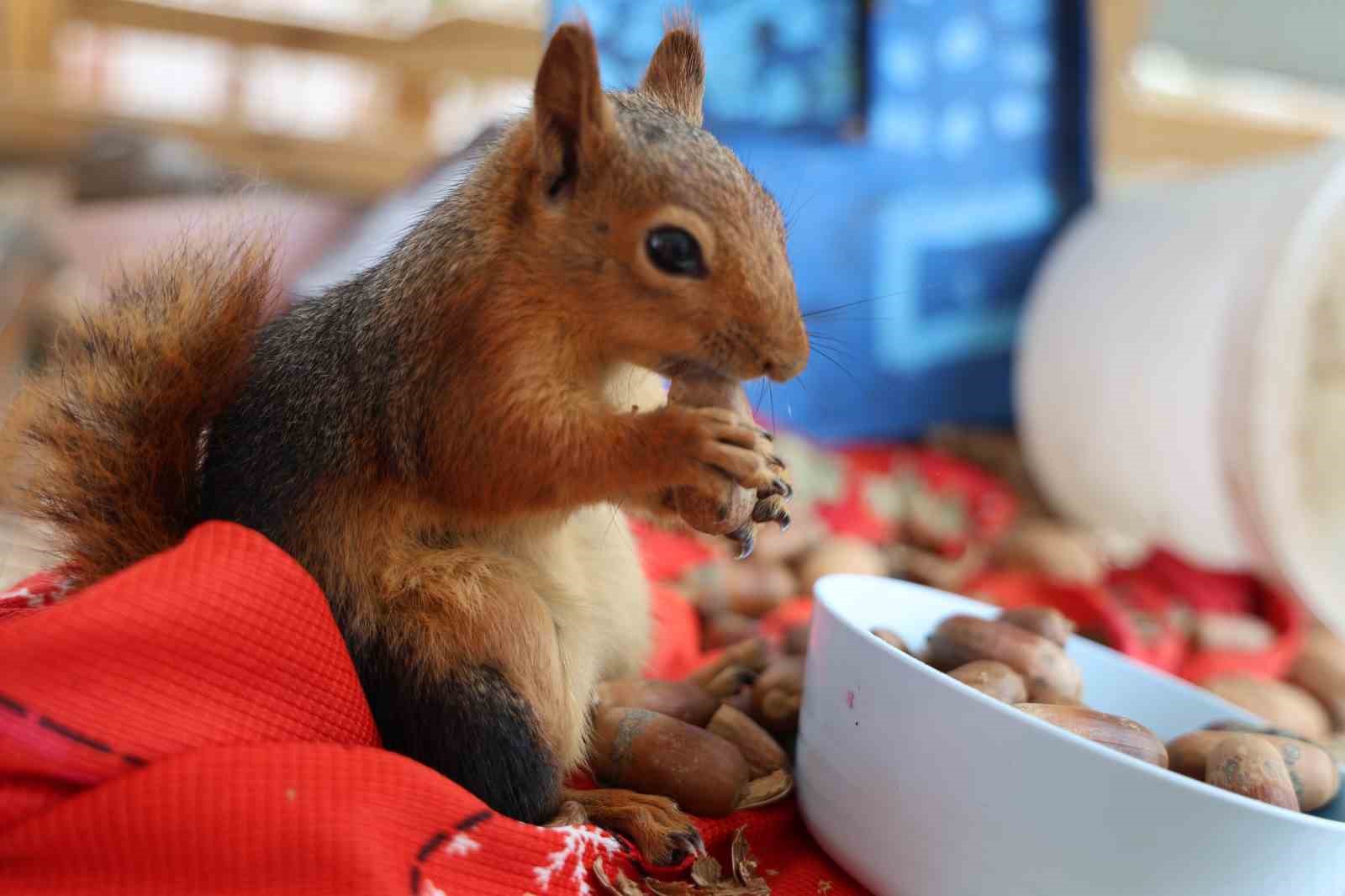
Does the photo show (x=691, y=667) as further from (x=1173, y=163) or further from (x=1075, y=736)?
(x=1173, y=163)

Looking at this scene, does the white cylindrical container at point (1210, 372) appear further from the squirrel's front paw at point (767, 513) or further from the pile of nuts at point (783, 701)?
the squirrel's front paw at point (767, 513)

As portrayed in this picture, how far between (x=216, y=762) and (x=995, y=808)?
0.33 metres

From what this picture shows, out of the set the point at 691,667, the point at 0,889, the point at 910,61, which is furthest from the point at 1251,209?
the point at 0,889

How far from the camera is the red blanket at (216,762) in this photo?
1.40 ft

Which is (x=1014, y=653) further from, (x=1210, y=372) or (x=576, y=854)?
(x=1210, y=372)

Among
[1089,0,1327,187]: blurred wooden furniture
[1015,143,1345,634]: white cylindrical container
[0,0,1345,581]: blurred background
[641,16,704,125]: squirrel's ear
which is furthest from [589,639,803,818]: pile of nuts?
[1089,0,1327,187]: blurred wooden furniture

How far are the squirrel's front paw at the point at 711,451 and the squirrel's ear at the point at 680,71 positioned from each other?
19 cm

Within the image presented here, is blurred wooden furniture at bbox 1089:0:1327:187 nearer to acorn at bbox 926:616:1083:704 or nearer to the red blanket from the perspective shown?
acorn at bbox 926:616:1083:704

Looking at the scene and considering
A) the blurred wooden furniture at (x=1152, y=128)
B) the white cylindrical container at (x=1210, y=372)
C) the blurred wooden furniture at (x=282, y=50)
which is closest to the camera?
the white cylindrical container at (x=1210, y=372)

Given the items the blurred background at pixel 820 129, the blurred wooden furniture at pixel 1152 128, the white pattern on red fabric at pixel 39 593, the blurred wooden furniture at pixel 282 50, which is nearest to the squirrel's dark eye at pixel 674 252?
the white pattern on red fabric at pixel 39 593

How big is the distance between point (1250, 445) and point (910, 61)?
814 millimetres

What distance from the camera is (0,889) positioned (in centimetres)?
43

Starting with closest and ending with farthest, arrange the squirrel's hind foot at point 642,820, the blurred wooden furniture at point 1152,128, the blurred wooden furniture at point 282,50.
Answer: the squirrel's hind foot at point 642,820
the blurred wooden furniture at point 1152,128
the blurred wooden furniture at point 282,50

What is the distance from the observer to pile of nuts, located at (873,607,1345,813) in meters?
0.53
